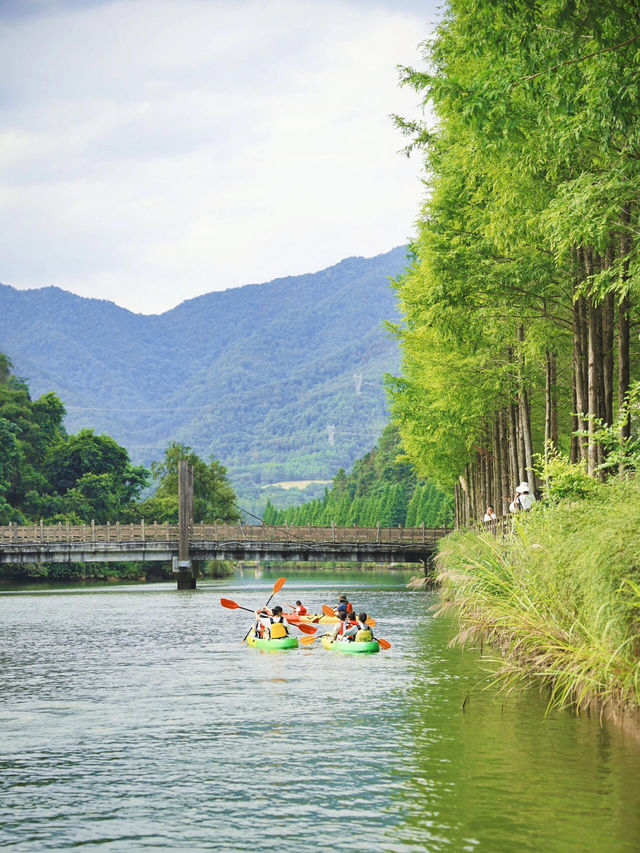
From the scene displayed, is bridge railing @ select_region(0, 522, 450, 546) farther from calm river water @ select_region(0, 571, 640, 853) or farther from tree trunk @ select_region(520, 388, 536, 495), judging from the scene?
calm river water @ select_region(0, 571, 640, 853)

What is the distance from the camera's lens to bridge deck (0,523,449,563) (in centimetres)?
5938

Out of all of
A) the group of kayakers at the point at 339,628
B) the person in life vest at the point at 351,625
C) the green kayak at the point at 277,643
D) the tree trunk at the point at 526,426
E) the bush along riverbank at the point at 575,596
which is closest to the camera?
the bush along riverbank at the point at 575,596

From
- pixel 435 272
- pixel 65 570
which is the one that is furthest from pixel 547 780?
pixel 65 570

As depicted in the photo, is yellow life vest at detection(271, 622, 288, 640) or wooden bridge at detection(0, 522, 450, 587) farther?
wooden bridge at detection(0, 522, 450, 587)

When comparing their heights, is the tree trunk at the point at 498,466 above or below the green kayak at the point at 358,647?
above

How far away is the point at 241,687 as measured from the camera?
18.6 metres

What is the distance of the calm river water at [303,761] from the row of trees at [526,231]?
17.3 feet

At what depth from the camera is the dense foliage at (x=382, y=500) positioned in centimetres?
11650

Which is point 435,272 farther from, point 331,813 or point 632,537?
point 331,813

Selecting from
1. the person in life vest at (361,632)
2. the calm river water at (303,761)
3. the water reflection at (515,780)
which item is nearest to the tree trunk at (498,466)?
the person in life vest at (361,632)

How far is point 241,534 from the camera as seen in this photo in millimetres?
Result: 60938

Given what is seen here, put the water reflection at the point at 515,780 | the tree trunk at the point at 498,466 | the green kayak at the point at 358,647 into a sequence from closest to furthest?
the water reflection at the point at 515,780, the green kayak at the point at 358,647, the tree trunk at the point at 498,466

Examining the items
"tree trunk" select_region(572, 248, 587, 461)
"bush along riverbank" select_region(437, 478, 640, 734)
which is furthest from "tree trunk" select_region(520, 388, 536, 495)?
"bush along riverbank" select_region(437, 478, 640, 734)

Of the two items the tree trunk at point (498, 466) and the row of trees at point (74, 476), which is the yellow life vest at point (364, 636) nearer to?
the tree trunk at point (498, 466)
